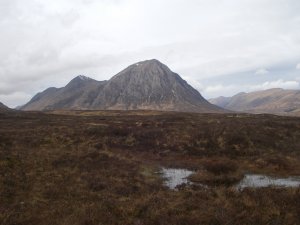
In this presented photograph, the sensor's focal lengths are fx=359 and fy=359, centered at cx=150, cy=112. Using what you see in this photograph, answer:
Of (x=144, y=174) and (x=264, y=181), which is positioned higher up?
(x=144, y=174)

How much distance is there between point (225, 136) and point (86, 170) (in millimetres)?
22617

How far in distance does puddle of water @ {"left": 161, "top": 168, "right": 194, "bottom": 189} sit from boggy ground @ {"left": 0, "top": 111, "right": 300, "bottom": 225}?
91 centimetres

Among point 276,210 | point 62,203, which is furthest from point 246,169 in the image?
point 62,203

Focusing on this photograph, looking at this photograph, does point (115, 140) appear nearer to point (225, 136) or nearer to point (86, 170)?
point (225, 136)

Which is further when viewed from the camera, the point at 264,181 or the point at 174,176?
the point at 174,176

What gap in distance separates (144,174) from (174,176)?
2.62 meters

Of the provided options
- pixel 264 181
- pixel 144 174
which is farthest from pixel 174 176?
pixel 264 181

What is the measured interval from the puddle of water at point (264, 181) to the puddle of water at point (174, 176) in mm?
4603

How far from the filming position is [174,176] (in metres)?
31.2

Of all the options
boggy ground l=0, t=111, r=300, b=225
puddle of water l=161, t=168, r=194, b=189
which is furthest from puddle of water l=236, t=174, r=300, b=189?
puddle of water l=161, t=168, r=194, b=189

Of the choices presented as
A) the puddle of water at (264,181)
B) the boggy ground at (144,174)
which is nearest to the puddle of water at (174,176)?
the boggy ground at (144,174)

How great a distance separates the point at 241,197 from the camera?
20.2 meters

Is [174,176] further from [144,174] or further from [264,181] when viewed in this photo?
[264,181]

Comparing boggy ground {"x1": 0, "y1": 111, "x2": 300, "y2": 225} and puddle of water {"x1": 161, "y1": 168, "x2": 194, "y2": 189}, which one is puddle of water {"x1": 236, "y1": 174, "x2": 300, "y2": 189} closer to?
boggy ground {"x1": 0, "y1": 111, "x2": 300, "y2": 225}
